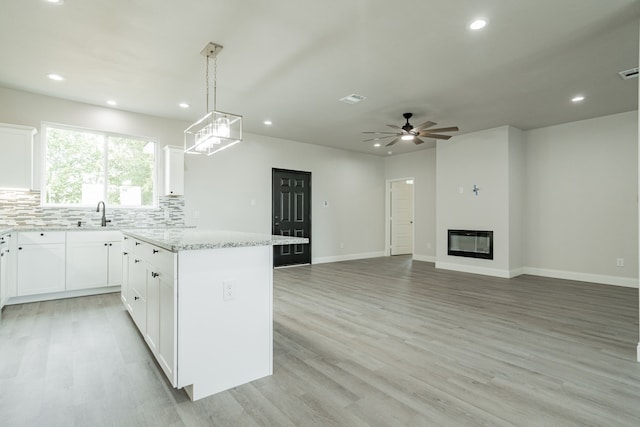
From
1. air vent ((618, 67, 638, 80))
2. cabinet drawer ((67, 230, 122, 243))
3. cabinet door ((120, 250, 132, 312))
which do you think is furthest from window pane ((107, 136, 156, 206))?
air vent ((618, 67, 638, 80))

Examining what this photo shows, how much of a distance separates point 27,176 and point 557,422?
581 cm

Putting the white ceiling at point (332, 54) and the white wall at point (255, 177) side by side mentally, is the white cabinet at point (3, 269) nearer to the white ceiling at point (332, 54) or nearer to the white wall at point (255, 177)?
the white wall at point (255, 177)

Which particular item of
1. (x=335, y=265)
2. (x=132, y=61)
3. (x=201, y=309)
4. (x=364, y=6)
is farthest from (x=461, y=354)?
(x=335, y=265)

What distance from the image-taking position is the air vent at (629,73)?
3.73m

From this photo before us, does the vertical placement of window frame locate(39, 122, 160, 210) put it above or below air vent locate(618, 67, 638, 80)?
below

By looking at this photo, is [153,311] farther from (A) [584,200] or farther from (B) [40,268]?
(A) [584,200]

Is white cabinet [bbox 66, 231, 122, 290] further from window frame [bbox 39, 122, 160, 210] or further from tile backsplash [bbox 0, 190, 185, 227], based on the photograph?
window frame [bbox 39, 122, 160, 210]

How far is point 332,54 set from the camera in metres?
3.40

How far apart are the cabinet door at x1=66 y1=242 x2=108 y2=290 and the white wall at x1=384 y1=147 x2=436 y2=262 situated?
6.52 m

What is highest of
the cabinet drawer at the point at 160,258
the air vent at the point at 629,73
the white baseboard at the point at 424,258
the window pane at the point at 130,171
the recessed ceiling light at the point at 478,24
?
the recessed ceiling light at the point at 478,24

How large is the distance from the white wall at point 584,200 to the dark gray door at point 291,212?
4.37m

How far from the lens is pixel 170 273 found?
6.60 ft

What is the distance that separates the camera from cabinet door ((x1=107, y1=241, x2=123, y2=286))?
457 centimetres

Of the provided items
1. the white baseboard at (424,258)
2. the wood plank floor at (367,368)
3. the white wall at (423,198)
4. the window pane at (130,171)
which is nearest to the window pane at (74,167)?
the window pane at (130,171)
